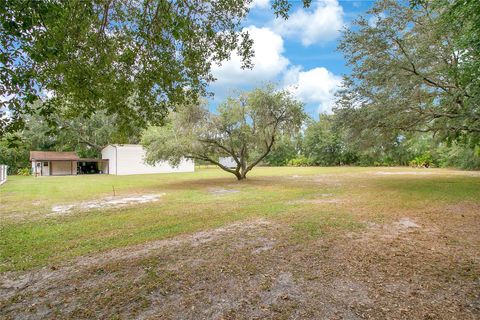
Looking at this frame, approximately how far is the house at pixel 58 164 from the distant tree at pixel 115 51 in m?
28.1

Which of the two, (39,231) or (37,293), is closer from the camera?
(37,293)

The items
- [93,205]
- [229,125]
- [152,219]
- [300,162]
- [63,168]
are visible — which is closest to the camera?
[152,219]

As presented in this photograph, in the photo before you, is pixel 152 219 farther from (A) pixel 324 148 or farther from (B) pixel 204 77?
(A) pixel 324 148

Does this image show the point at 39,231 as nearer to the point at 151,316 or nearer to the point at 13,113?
the point at 13,113

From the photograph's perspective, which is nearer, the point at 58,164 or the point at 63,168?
the point at 58,164

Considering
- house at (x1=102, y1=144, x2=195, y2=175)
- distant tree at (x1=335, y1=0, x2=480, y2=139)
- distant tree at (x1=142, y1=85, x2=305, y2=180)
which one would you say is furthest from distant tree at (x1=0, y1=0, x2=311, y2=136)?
house at (x1=102, y1=144, x2=195, y2=175)

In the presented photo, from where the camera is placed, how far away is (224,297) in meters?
3.13

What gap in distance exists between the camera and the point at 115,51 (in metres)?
5.41

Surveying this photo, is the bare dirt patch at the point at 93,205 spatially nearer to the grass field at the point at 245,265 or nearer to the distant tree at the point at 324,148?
the grass field at the point at 245,265

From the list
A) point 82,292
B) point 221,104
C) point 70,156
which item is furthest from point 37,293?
point 70,156

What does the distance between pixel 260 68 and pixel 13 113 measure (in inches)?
201

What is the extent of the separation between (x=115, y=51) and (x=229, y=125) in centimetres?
1137

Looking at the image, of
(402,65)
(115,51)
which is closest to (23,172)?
(115,51)

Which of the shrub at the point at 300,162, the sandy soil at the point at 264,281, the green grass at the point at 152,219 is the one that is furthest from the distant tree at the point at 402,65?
the shrub at the point at 300,162
